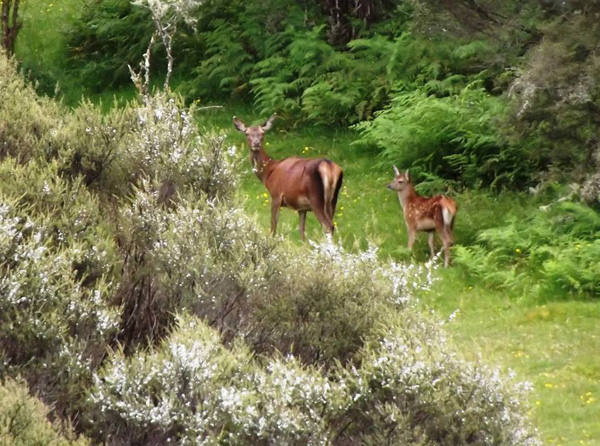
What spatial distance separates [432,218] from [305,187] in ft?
6.32

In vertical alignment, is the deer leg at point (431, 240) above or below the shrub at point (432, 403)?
below

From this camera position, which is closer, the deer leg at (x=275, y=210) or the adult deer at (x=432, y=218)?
the adult deer at (x=432, y=218)

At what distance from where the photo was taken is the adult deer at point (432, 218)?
715 inches

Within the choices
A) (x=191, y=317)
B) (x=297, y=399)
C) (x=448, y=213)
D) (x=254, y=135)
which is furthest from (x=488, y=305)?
(x=297, y=399)

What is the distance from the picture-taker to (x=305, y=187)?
19.0 m

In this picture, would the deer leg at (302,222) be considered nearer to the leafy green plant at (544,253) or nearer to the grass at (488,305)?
the grass at (488,305)

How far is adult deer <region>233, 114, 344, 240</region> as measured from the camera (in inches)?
741

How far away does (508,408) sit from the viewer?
7.94 m

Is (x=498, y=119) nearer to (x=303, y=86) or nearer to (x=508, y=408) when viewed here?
(x=303, y=86)

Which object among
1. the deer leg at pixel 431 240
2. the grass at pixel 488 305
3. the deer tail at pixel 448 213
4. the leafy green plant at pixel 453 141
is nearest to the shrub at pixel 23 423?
the grass at pixel 488 305

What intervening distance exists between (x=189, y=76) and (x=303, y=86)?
143 inches

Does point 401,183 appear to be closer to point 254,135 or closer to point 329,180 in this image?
point 329,180

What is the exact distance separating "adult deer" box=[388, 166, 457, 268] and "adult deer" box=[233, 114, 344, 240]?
1.07m

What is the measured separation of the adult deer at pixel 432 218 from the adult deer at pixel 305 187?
3.52 ft
